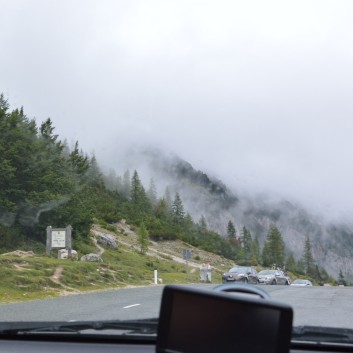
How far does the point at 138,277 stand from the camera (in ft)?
114

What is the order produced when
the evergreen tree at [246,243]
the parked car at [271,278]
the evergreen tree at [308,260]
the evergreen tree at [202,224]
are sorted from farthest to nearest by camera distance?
the evergreen tree at [202,224] < the evergreen tree at [308,260] < the evergreen tree at [246,243] < the parked car at [271,278]

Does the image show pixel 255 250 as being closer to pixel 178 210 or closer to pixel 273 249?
pixel 273 249

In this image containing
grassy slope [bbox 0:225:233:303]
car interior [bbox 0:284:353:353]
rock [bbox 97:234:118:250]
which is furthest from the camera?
rock [bbox 97:234:118:250]

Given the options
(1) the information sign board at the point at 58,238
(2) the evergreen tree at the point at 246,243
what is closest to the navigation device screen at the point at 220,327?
(1) the information sign board at the point at 58,238

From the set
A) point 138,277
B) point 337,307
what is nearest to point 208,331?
point 337,307

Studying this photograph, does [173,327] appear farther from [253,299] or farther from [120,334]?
[120,334]

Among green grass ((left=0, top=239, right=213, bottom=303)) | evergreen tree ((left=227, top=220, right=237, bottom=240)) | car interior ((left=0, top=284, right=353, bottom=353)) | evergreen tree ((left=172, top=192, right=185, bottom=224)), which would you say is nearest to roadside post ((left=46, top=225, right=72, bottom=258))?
green grass ((left=0, top=239, right=213, bottom=303))

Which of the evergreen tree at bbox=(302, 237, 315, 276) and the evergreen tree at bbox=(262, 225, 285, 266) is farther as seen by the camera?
the evergreen tree at bbox=(302, 237, 315, 276)

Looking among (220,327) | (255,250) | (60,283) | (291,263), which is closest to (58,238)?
(60,283)

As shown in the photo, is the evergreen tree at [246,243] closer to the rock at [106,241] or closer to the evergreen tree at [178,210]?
the evergreen tree at [178,210]

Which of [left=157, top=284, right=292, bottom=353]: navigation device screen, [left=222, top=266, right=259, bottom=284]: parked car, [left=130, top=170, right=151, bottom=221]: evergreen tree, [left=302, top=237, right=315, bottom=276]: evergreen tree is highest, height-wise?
[left=130, top=170, right=151, bottom=221]: evergreen tree

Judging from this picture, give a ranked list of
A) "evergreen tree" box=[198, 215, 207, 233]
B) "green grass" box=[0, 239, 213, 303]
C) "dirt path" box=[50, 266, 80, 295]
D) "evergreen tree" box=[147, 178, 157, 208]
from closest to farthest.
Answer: "green grass" box=[0, 239, 213, 303]
"dirt path" box=[50, 266, 80, 295]
"evergreen tree" box=[198, 215, 207, 233]
"evergreen tree" box=[147, 178, 157, 208]

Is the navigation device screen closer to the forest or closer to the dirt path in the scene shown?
the dirt path

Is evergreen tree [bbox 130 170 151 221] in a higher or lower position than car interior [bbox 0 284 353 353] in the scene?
higher
